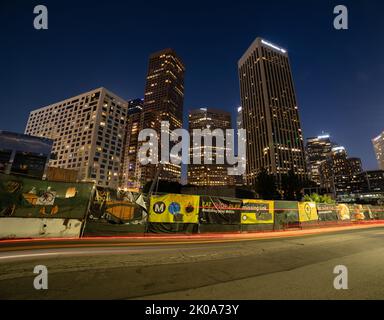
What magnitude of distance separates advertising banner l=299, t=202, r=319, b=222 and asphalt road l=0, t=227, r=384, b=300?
1172 cm

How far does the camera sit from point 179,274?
5.04 meters

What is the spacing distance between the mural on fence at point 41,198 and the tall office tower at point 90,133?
110382 millimetres

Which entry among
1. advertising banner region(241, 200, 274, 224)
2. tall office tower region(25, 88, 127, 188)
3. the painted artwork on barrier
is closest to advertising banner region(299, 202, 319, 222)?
advertising banner region(241, 200, 274, 224)

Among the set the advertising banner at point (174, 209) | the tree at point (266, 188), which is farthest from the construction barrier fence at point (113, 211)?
the tree at point (266, 188)

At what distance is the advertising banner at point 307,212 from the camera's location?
18938 millimetres

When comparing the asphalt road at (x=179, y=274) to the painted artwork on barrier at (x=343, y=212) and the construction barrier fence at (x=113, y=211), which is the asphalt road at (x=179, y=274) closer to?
the construction barrier fence at (x=113, y=211)

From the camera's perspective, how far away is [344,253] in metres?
8.09

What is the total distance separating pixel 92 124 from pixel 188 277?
13275 cm

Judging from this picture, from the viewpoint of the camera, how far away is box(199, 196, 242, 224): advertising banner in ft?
42.8

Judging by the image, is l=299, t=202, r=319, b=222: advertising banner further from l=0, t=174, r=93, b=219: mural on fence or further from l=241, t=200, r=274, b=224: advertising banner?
l=0, t=174, r=93, b=219: mural on fence

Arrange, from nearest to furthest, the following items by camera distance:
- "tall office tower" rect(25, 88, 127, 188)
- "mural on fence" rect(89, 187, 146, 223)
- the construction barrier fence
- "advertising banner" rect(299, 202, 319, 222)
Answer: the construction barrier fence
"mural on fence" rect(89, 187, 146, 223)
"advertising banner" rect(299, 202, 319, 222)
"tall office tower" rect(25, 88, 127, 188)

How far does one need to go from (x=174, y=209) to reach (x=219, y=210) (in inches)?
131

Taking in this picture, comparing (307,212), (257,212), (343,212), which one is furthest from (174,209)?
(343,212)
